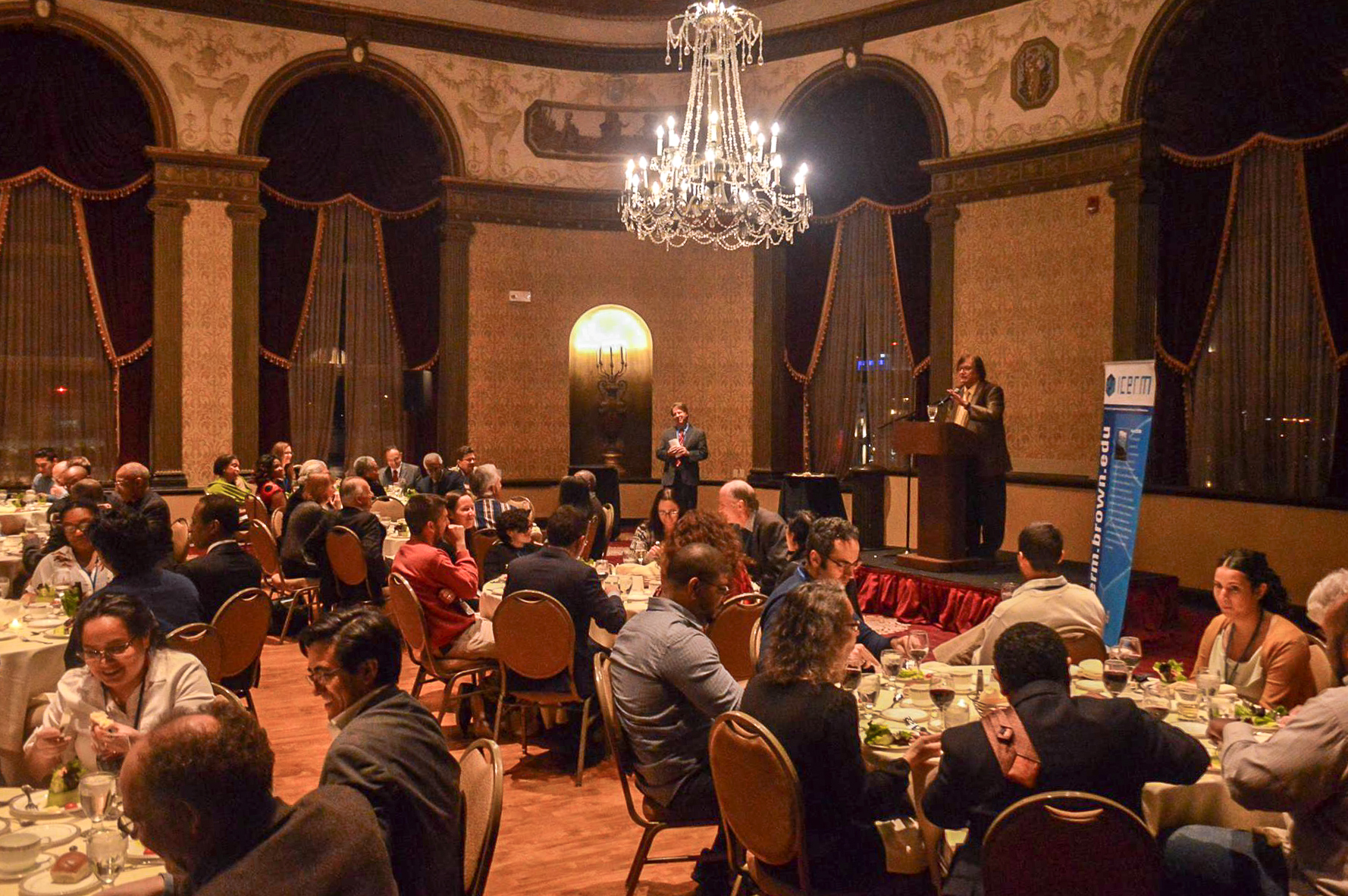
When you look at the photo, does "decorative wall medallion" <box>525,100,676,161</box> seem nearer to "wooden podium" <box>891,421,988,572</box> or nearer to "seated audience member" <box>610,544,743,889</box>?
"wooden podium" <box>891,421,988,572</box>

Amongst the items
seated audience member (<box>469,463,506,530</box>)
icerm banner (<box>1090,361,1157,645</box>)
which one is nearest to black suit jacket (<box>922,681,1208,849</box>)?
icerm banner (<box>1090,361,1157,645</box>)

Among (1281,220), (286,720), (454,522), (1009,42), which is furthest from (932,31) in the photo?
(286,720)

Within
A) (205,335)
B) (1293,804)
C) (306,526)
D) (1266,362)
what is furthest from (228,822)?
(205,335)

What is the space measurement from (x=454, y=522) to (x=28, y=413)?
6.01m

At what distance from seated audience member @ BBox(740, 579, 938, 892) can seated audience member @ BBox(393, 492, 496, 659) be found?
8.95ft

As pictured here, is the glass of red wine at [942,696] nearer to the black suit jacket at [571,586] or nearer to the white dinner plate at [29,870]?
the black suit jacket at [571,586]

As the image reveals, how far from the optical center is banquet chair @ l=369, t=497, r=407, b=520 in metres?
9.69

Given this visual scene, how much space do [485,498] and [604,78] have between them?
6260 millimetres

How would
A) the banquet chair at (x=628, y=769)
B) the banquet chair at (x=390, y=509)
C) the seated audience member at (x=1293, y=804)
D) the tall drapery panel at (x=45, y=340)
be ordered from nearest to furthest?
the seated audience member at (x=1293, y=804) → the banquet chair at (x=628, y=769) → the banquet chair at (x=390, y=509) → the tall drapery panel at (x=45, y=340)

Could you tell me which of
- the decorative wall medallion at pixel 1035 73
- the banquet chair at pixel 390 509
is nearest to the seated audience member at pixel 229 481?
the banquet chair at pixel 390 509

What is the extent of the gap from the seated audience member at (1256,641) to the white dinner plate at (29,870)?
11.6 ft

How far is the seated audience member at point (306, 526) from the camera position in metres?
7.76

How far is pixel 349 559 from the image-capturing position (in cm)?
705

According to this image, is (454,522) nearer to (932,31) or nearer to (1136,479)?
(1136,479)
